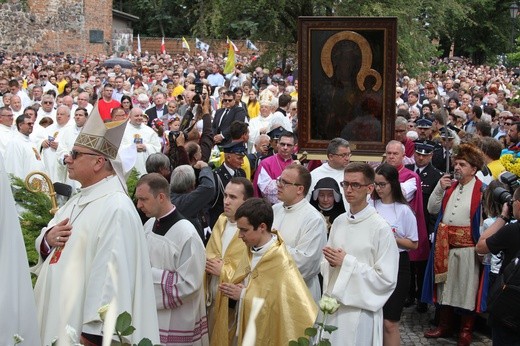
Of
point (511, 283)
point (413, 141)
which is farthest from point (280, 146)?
point (511, 283)

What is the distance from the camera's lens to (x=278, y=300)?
580 cm

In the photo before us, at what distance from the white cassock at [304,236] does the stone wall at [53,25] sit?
4202 centimetres

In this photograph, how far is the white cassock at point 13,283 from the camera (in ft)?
Answer: 14.3

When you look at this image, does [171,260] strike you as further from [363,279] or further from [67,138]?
[67,138]

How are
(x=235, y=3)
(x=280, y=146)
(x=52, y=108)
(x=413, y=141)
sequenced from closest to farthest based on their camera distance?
(x=280, y=146) < (x=413, y=141) < (x=52, y=108) < (x=235, y=3)

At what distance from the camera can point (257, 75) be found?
83.9ft

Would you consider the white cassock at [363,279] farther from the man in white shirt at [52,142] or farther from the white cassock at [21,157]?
the man in white shirt at [52,142]

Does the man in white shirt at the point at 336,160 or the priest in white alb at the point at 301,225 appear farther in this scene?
the man in white shirt at the point at 336,160

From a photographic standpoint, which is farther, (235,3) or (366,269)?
(235,3)

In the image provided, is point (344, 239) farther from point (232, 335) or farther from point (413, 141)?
point (413, 141)

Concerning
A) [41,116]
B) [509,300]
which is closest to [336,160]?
[509,300]

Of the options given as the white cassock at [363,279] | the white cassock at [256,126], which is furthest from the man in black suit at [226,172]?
the white cassock at [256,126]

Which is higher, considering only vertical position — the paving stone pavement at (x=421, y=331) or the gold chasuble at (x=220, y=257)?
the gold chasuble at (x=220, y=257)

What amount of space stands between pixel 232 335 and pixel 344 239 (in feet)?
3.34
